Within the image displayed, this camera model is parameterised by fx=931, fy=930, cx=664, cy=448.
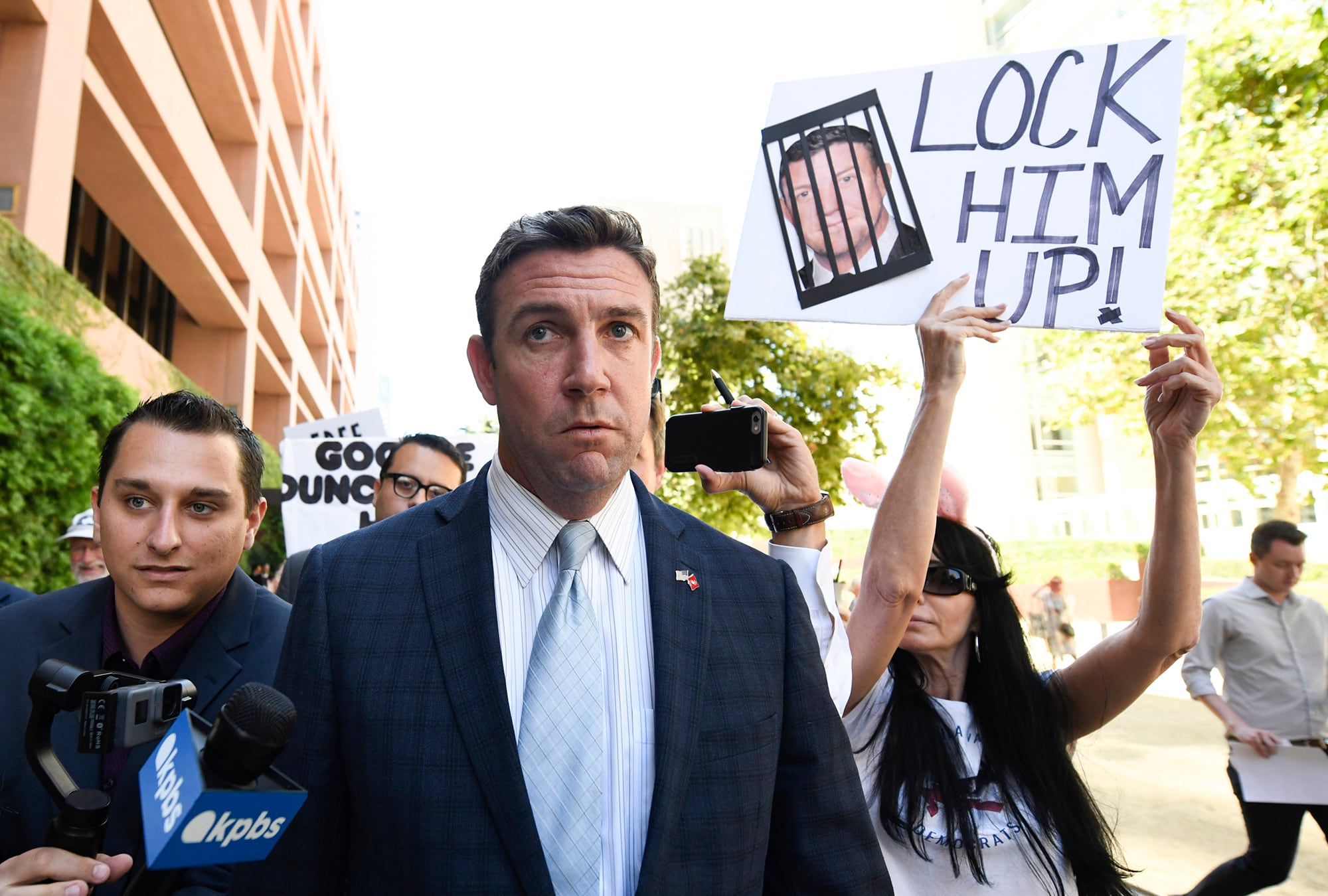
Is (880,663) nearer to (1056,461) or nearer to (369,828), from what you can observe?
(369,828)

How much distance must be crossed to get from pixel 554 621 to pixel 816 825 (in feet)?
1.93

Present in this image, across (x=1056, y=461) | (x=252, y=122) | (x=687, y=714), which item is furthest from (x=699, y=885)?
(x=1056, y=461)

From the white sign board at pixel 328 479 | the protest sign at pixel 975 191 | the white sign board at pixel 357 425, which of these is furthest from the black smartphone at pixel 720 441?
the white sign board at pixel 357 425

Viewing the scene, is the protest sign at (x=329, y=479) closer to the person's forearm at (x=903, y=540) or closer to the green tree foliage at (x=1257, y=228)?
the person's forearm at (x=903, y=540)

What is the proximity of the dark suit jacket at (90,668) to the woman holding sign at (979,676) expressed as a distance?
1484 mm

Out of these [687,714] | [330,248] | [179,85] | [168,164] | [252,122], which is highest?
[330,248]

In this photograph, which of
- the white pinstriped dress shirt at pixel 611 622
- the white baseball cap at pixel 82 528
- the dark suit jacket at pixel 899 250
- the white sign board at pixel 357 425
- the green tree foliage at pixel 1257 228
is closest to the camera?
the white pinstriped dress shirt at pixel 611 622

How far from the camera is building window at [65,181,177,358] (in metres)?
14.6

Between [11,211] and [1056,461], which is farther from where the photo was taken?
[1056,461]

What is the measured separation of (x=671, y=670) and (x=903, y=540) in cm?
90

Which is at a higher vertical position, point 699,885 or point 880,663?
point 880,663

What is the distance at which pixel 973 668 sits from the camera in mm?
2676

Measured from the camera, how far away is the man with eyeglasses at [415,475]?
4.44m

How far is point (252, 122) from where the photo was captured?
20.0 m
